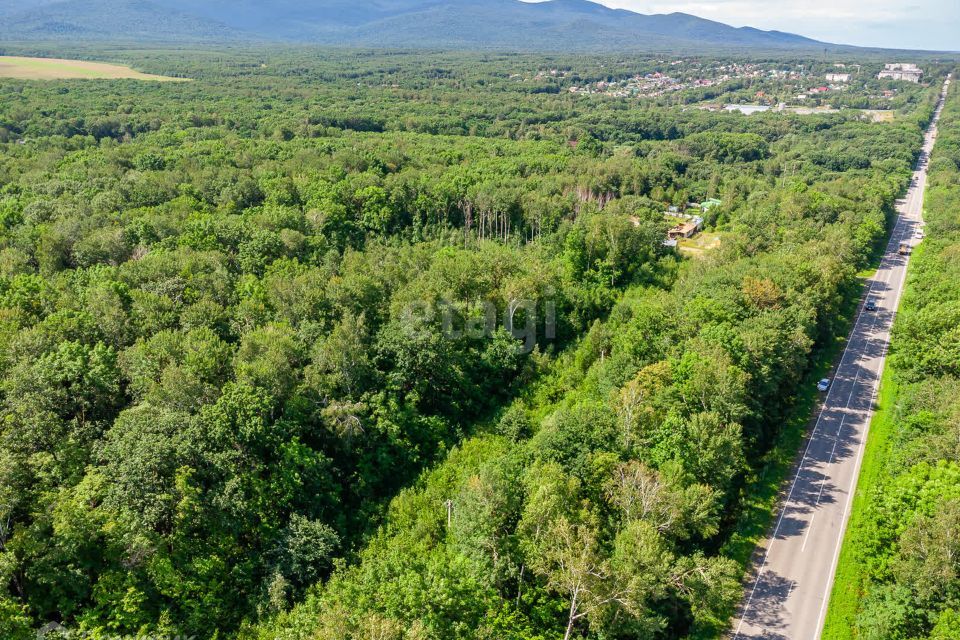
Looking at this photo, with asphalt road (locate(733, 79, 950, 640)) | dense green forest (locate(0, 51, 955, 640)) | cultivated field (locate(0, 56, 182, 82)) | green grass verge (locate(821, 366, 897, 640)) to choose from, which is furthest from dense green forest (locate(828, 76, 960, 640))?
cultivated field (locate(0, 56, 182, 82))

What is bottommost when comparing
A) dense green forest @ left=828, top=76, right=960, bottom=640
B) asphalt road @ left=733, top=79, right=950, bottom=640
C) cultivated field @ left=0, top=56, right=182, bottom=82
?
asphalt road @ left=733, top=79, right=950, bottom=640

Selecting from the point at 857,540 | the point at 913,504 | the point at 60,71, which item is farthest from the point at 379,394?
the point at 60,71

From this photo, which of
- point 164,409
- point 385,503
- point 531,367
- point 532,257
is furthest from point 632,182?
point 164,409

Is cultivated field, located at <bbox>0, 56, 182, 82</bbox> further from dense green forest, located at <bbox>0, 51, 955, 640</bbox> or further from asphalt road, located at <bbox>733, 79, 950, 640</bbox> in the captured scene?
asphalt road, located at <bbox>733, 79, 950, 640</bbox>

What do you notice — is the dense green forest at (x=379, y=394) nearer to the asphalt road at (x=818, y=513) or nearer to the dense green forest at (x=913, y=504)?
the asphalt road at (x=818, y=513)

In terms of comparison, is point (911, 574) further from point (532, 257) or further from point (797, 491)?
point (532, 257)

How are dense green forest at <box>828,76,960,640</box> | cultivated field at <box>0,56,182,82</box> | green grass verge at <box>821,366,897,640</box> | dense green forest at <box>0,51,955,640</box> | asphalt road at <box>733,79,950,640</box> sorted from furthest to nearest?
cultivated field at <box>0,56,182,82</box>, asphalt road at <box>733,79,950,640</box>, green grass verge at <box>821,366,897,640</box>, dense green forest at <box>0,51,955,640</box>, dense green forest at <box>828,76,960,640</box>
